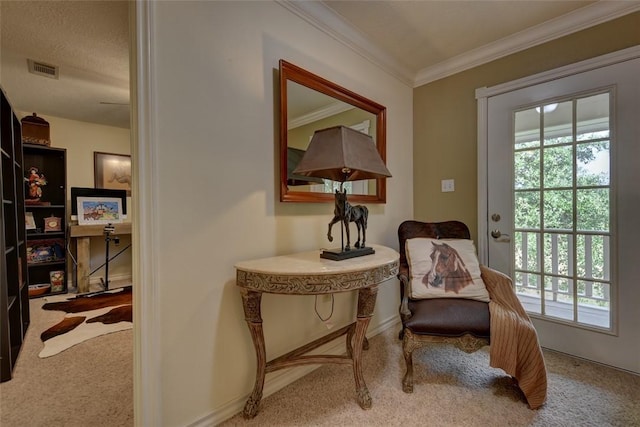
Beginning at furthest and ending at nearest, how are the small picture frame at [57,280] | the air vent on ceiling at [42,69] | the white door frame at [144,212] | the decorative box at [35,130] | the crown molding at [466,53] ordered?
the small picture frame at [57,280]
the decorative box at [35,130]
the air vent on ceiling at [42,69]
the crown molding at [466,53]
the white door frame at [144,212]

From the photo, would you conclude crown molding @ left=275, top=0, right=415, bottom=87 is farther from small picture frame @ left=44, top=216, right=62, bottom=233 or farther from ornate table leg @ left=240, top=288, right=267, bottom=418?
small picture frame @ left=44, top=216, right=62, bottom=233

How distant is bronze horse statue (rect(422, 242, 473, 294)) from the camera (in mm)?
1829

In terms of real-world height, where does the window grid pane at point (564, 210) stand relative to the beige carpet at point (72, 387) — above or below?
above

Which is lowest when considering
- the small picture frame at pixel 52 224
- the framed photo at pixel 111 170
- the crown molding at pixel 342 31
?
the small picture frame at pixel 52 224

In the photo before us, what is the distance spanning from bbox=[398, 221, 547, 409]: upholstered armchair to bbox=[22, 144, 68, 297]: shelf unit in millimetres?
A: 4221

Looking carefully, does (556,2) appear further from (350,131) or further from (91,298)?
(91,298)

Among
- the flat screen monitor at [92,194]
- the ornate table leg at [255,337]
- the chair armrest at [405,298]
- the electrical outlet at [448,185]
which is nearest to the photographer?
the ornate table leg at [255,337]

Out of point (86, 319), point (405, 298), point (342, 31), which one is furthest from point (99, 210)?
point (405, 298)

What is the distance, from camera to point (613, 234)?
5.90ft

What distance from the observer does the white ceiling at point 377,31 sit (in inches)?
69.2

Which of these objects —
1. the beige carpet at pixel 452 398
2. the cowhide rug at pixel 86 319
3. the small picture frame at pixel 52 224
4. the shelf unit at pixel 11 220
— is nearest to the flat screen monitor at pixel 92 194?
the small picture frame at pixel 52 224

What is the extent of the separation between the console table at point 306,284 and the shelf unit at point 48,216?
144 inches

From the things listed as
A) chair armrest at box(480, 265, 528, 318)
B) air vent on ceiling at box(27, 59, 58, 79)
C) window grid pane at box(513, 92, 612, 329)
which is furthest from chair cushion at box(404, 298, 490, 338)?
air vent on ceiling at box(27, 59, 58, 79)

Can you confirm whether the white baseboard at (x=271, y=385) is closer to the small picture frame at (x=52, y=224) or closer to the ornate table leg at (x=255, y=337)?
the ornate table leg at (x=255, y=337)
